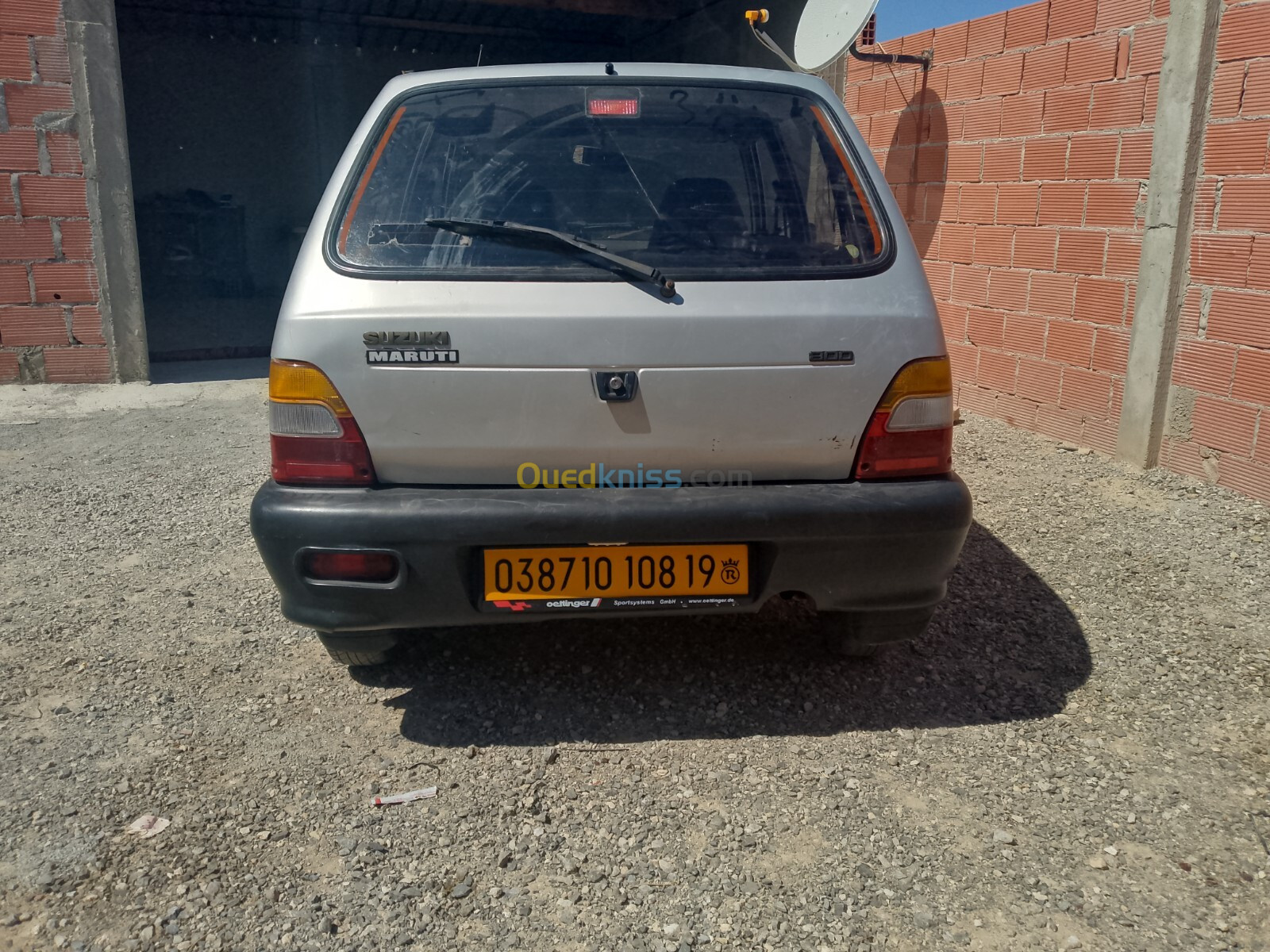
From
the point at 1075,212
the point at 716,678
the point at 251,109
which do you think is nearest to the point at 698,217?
the point at 716,678

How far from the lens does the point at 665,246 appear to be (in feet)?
8.07

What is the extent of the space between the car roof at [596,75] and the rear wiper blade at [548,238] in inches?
20.8

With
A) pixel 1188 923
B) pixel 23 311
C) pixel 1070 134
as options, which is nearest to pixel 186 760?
pixel 1188 923

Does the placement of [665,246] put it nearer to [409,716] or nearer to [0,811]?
[409,716]

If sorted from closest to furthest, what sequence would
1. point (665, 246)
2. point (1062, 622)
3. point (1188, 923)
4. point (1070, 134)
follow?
1. point (1188, 923)
2. point (665, 246)
3. point (1062, 622)
4. point (1070, 134)

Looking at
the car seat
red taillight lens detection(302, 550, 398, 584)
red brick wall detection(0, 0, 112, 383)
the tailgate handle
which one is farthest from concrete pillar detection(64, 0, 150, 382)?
the tailgate handle

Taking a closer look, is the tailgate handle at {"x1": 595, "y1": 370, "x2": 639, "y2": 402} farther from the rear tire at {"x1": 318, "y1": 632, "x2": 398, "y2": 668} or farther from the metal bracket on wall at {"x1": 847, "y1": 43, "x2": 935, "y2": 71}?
the metal bracket on wall at {"x1": 847, "y1": 43, "x2": 935, "y2": 71}

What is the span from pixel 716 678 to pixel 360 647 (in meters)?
1.02

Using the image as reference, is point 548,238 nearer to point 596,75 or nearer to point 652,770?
point 596,75

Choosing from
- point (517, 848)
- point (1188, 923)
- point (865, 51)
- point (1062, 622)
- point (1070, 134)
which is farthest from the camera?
point (865, 51)

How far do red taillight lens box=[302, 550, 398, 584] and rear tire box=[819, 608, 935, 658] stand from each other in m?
1.27

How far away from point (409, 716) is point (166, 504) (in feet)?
8.24

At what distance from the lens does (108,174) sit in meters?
7.07

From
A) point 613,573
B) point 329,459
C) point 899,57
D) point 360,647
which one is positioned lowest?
point 360,647
